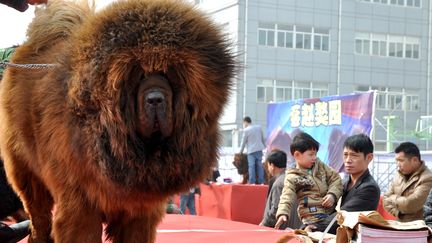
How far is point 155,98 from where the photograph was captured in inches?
106

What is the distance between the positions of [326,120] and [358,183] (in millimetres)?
6727

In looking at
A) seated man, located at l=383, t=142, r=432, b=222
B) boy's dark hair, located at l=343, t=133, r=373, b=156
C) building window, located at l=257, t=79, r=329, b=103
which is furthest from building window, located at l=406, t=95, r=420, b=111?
boy's dark hair, located at l=343, t=133, r=373, b=156

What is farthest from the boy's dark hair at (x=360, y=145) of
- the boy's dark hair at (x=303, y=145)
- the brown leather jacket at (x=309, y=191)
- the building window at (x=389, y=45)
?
the building window at (x=389, y=45)

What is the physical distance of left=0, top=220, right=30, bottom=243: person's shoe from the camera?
3551mm

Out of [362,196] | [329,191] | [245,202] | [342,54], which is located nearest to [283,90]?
[342,54]

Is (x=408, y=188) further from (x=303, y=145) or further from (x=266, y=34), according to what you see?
(x=266, y=34)

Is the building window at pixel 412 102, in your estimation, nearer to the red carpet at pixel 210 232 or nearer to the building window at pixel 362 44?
the building window at pixel 362 44

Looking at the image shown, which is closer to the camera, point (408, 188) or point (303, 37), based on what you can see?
point (408, 188)

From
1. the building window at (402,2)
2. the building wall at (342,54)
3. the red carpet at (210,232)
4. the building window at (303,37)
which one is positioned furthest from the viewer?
the building window at (402,2)

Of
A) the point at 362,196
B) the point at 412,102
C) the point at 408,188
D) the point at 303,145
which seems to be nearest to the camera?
the point at 362,196

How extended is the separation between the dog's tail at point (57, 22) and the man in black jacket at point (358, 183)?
2100mm

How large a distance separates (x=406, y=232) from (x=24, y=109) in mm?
1968

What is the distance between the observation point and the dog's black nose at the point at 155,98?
8.82 feet

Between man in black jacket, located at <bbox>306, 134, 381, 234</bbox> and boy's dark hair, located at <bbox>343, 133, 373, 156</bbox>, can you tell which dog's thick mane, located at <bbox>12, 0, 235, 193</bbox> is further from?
boy's dark hair, located at <bbox>343, 133, 373, 156</bbox>
